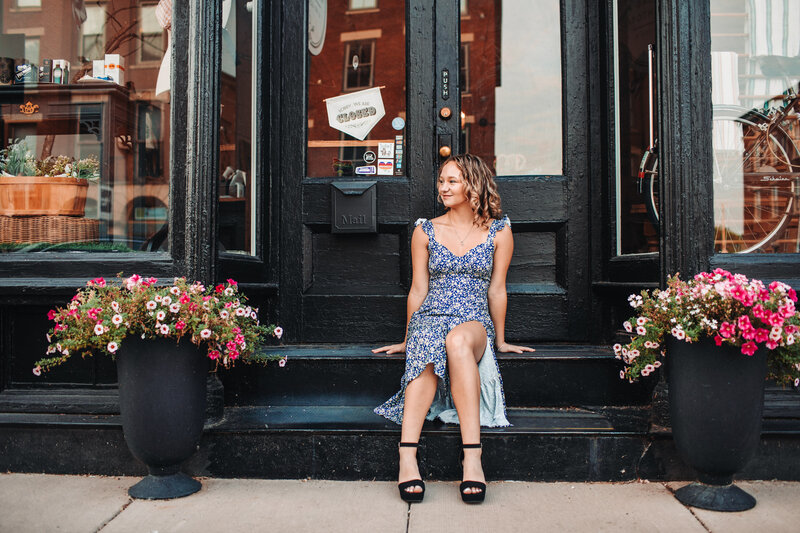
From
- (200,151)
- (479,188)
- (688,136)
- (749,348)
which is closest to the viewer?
(749,348)

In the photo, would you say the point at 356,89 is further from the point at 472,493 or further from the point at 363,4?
the point at 472,493

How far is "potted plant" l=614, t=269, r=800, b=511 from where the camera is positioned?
232 centimetres

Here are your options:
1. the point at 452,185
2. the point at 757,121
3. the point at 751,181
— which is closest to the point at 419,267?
the point at 452,185

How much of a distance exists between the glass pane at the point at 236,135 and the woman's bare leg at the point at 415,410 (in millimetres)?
1268

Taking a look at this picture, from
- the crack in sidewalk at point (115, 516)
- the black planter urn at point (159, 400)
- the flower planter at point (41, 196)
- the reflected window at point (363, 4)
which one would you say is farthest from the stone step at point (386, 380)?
the reflected window at point (363, 4)

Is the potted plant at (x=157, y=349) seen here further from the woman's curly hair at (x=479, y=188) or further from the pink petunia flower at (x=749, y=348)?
the pink petunia flower at (x=749, y=348)

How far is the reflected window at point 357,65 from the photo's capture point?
3783 mm

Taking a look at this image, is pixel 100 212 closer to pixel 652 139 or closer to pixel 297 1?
pixel 297 1

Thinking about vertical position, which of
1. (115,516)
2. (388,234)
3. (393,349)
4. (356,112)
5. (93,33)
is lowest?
(115,516)

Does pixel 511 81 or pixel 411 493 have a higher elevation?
pixel 511 81

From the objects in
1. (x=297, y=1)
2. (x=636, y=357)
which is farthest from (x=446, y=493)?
(x=297, y=1)

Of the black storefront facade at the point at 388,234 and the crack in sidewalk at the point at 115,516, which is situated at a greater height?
the black storefront facade at the point at 388,234

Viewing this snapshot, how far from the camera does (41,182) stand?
344 cm

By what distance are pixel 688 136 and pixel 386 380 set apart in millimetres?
1936
